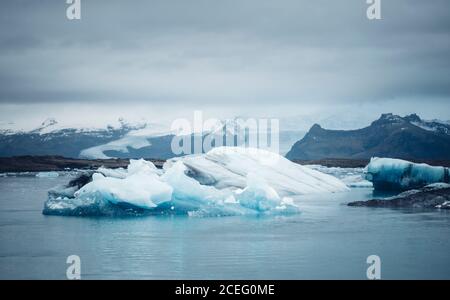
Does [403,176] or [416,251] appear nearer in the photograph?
[416,251]

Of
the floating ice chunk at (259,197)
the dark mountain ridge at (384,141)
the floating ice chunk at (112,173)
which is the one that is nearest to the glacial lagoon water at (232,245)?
the floating ice chunk at (259,197)

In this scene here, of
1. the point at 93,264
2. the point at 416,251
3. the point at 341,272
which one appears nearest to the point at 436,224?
the point at 416,251

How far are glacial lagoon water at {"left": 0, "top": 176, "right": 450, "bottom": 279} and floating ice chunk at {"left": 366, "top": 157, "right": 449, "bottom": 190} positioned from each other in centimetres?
733

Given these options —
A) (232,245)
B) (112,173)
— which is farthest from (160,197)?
(232,245)

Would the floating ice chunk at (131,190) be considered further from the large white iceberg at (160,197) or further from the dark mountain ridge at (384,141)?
the dark mountain ridge at (384,141)

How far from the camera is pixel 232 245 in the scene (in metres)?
15.5

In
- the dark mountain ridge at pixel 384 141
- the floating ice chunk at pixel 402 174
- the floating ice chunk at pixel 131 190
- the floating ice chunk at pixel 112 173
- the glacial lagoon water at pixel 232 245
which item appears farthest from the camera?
the dark mountain ridge at pixel 384 141

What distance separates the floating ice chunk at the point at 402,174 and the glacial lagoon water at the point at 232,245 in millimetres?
7326

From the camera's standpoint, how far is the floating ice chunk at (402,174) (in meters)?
28.4

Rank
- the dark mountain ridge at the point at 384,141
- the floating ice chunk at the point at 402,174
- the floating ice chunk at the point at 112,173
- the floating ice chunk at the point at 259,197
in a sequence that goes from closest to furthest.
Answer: the floating ice chunk at the point at 259,197 < the floating ice chunk at the point at 112,173 < the floating ice chunk at the point at 402,174 < the dark mountain ridge at the point at 384,141

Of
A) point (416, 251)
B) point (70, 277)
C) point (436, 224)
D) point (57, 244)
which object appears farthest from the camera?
point (436, 224)
